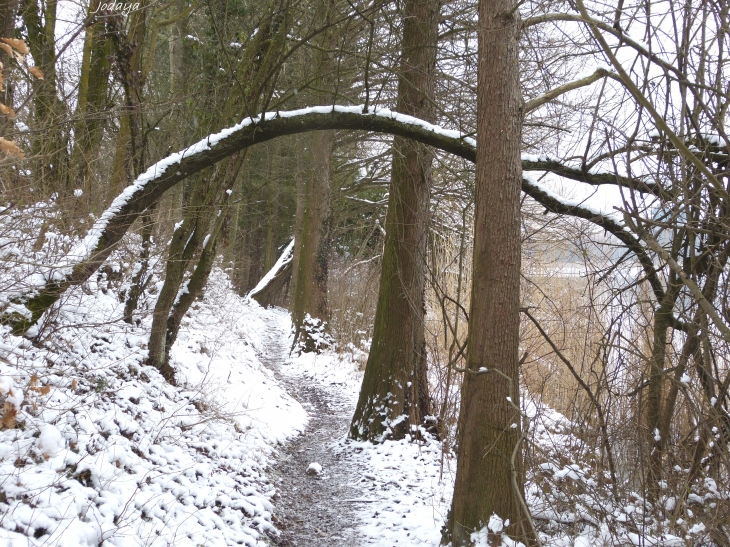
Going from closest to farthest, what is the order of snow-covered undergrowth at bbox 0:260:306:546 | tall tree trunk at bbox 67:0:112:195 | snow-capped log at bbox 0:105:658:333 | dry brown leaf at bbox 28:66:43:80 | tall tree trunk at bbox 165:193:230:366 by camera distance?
dry brown leaf at bbox 28:66:43:80 < snow-covered undergrowth at bbox 0:260:306:546 < snow-capped log at bbox 0:105:658:333 < tall tree trunk at bbox 165:193:230:366 < tall tree trunk at bbox 67:0:112:195

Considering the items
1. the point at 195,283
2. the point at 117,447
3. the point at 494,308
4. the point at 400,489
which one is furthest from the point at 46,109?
the point at 400,489

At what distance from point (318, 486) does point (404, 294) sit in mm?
2530

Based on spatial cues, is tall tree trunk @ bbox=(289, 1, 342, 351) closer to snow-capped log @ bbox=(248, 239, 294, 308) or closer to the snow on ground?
snow-capped log @ bbox=(248, 239, 294, 308)

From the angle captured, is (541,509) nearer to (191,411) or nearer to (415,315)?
(415,315)

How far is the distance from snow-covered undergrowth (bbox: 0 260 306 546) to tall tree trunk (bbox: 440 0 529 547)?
69.1 inches

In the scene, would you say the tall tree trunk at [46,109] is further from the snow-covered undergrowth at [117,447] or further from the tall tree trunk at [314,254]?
the tall tree trunk at [314,254]

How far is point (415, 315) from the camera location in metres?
6.65

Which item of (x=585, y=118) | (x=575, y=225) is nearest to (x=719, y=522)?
(x=575, y=225)

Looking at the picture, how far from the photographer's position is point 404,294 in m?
6.64

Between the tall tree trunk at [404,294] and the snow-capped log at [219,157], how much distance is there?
146cm

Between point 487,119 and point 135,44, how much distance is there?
5.26 m

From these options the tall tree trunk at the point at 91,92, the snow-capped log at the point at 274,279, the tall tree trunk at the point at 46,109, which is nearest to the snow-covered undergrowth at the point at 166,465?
the tall tree trunk at the point at 46,109

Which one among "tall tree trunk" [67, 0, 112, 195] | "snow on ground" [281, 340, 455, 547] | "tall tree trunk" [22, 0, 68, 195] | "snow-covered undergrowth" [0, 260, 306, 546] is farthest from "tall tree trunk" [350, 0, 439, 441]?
"tall tree trunk" [67, 0, 112, 195]

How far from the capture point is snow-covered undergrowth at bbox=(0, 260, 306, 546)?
9.72 ft
